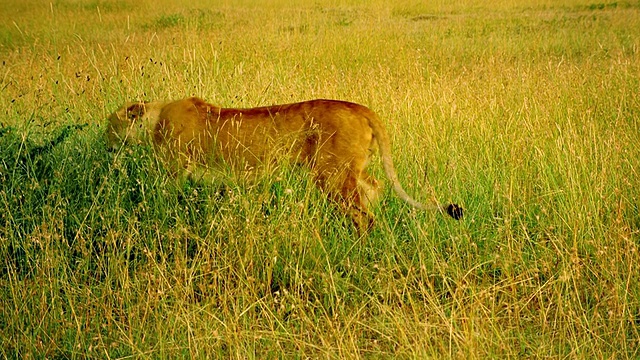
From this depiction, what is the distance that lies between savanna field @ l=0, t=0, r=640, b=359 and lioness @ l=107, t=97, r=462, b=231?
109 mm

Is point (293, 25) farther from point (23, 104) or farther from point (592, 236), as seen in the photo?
point (592, 236)

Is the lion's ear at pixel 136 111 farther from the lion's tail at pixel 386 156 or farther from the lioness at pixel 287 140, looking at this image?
the lion's tail at pixel 386 156

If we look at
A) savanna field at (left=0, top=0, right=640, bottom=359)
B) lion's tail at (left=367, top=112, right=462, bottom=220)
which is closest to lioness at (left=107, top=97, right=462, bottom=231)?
lion's tail at (left=367, top=112, right=462, bottom=220)

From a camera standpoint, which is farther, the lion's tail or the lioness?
the lioness

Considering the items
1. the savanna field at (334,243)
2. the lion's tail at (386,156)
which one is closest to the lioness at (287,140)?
the lion's tail at (386,156)

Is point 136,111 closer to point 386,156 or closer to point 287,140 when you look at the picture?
point 287,140

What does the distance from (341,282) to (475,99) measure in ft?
10.6

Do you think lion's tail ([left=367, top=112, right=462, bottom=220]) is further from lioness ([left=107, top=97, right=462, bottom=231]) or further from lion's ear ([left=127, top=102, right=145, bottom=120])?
lion's ear ([left=127, top=102, right=145, bottom=120])

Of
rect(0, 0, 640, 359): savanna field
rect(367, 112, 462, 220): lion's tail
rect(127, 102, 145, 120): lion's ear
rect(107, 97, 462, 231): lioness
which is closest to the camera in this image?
rect(0, 0, 640, 359): savanna field

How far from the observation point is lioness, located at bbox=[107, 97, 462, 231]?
4000mm

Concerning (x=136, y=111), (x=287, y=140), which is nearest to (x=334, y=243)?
(x=287, y=140)

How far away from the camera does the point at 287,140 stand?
4.04m

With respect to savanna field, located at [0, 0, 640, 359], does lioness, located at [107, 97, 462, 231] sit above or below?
above

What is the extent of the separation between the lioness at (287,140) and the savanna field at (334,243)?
0.11m
